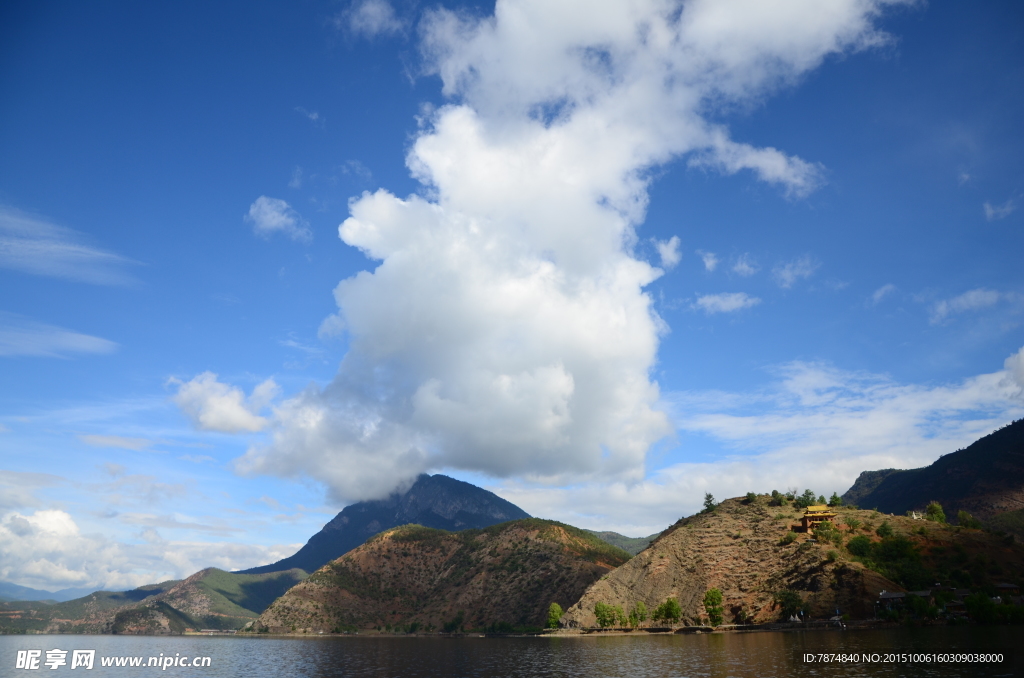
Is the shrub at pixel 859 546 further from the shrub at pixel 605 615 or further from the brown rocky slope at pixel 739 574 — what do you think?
the shrub at pixel 605 615

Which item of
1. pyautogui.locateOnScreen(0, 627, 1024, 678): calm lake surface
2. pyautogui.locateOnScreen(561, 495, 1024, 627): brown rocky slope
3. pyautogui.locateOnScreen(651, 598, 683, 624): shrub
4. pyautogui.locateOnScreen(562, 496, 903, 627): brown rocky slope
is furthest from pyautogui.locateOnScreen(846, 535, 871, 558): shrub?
pyautogui.locateOnScreen(651, 598, 683, 624): shrub

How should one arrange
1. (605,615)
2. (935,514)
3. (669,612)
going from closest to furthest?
(669,612), (605,615), (935,514)

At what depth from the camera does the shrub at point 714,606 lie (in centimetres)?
15288

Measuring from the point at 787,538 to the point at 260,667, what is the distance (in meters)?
132

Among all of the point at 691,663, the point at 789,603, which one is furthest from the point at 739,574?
the point at 691,663

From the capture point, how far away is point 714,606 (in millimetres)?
155125

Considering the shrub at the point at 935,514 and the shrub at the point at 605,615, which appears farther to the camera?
the shrub at the point at 605,615

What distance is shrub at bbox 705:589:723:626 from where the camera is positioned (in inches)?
6019

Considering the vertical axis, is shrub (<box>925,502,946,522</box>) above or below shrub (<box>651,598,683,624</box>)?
above

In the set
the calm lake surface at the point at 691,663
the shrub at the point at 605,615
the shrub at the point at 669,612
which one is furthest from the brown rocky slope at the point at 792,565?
the calm lake surface at the point at 691,663

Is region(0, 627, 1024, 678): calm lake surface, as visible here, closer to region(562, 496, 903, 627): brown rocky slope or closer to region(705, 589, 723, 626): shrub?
region(562, 496, 903, 627): brown rocky slope

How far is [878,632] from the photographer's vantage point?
361ft

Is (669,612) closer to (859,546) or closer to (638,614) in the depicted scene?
(638,614)

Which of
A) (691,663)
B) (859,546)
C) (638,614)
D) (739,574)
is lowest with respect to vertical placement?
(638,614)
